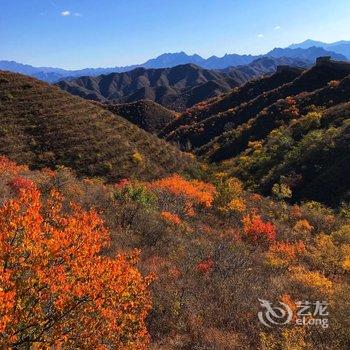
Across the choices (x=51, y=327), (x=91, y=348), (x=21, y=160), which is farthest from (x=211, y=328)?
(x=21, y=160)

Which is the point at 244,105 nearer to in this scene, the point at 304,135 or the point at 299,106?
the point at 299,106

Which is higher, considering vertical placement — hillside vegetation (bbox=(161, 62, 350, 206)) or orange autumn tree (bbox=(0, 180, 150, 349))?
orange autumn tree (bbox=(0, 180, 150, 349))

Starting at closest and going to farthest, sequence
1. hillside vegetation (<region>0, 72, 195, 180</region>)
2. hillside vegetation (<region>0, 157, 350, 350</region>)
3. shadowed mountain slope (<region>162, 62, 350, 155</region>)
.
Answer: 1. hillside vegetation (<region>0, 157, 350, 350</region>)
2. hillside vegetation (<region>0, 72, 195, 180</region>)
3. shadowed mountain slope (<region>162, 62, 350, 155</region>)

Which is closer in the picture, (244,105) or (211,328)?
(211,328)

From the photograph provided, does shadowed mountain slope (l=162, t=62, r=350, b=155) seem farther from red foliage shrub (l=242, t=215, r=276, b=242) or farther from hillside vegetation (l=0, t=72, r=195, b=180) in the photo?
red foliage shrub (l=242, t=215, r=276, b=242)

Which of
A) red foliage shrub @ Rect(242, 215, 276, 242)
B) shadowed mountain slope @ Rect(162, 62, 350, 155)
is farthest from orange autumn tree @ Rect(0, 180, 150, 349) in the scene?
shadowed mountain slope @ Rect(162, 62, 350, 155)

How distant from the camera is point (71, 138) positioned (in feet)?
234

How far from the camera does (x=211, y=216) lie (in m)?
42.4

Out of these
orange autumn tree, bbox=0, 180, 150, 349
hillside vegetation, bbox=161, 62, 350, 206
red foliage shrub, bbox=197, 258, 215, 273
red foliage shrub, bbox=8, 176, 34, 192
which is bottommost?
hillside vegetation, bbox=161, 62, 350, 206

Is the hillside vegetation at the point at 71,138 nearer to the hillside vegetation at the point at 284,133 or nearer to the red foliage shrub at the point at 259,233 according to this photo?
the hillside vegetation at the point at 284,133

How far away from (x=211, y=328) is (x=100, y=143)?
5732 centimetres

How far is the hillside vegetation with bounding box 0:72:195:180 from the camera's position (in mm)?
66188

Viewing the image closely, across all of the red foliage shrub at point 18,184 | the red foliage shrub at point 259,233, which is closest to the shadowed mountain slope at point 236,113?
the red foliage shrub at point 259,233

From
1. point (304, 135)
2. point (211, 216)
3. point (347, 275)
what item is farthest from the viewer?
point (304, 135)
